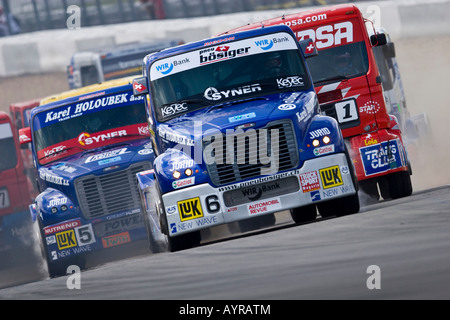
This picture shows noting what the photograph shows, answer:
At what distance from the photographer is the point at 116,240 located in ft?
45.6

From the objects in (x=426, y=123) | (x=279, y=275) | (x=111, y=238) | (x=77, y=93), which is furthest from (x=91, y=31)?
(x=279, y=275)

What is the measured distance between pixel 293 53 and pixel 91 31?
2220cm

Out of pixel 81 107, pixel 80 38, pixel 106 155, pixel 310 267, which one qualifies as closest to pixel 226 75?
pixel 106 155

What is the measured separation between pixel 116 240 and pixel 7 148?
743 centimetres

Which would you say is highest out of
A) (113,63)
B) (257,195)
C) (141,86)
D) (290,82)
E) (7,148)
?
(113,63)

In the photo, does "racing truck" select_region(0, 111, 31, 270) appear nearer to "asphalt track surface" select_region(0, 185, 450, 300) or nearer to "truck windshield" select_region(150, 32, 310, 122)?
"truck windshield" select_region(150, 32, 310, 122)

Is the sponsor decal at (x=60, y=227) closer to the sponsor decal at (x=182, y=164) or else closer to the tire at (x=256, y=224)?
the tire at (x=256, y=224)

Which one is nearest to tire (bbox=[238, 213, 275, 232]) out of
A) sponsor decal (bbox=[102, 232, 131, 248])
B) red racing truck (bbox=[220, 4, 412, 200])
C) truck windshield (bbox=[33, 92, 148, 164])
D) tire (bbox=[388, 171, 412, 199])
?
red racing truck (bbox=[220, 4, 412, 200])

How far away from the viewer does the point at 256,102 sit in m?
11.2

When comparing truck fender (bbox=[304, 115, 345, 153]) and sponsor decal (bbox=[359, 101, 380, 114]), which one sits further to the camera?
sponsor decal (bbox=[359, 101, 380, 114])

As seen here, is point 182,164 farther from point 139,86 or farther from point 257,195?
point 139,86

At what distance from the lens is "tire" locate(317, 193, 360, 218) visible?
11.0m

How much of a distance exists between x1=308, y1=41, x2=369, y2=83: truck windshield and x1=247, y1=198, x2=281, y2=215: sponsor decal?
3.30 metres
